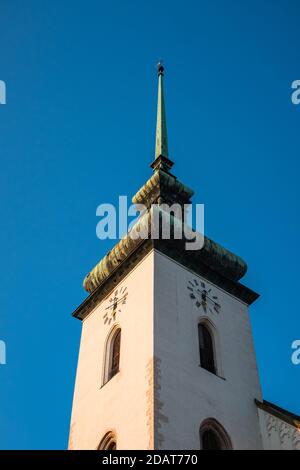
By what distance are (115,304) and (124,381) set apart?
3.62 metres

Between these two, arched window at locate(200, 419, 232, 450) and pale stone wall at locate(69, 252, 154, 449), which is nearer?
pale stone wall at locate(69, 252, 154, 449)

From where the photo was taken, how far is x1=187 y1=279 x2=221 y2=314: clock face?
22.4m

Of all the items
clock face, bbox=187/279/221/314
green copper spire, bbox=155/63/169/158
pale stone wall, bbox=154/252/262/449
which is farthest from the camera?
green copper spire, bbox=155/63/169/158

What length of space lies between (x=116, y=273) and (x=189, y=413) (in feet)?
21.5

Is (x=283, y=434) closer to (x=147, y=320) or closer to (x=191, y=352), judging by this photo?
(x=191, y=352)

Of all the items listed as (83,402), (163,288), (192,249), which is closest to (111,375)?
(83,402)

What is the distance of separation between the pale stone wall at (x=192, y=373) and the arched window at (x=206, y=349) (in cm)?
26

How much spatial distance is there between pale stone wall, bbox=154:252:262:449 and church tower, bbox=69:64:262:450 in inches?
1.4

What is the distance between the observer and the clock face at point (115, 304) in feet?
75.0

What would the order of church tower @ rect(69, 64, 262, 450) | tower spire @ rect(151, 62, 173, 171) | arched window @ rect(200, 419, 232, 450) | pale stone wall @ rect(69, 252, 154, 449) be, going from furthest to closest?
tower spire @ rect(151, 62, 173, 171) → arched window @ rect(200, 419, 232, 450) → church tower @ rect(69, 64, 262, 450) → pale stone wall @ rect(69, 252, 154, 449)

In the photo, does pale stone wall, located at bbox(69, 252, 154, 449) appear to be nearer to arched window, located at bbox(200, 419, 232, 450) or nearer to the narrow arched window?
the narrow arched window

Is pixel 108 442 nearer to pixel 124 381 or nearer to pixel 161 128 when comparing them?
pixel 124 381

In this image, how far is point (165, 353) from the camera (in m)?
19.6

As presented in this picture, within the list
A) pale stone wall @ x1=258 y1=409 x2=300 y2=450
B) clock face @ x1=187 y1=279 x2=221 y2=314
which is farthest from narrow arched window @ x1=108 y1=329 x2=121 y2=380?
pale stone wall @ x1=258 y1=409 x2=300 y2=450
